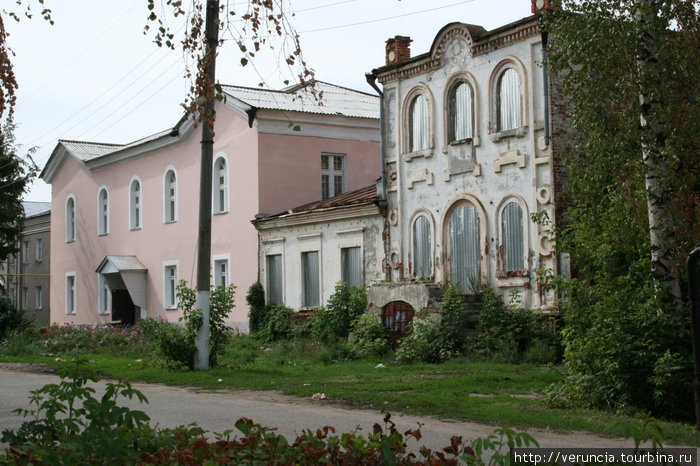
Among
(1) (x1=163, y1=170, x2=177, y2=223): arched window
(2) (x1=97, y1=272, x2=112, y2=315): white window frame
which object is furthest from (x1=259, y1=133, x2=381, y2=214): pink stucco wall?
(2) (x1=97, y1=272, x2=112, y2=315): white window frame

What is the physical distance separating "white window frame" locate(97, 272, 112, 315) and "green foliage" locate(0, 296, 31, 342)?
23.9ft

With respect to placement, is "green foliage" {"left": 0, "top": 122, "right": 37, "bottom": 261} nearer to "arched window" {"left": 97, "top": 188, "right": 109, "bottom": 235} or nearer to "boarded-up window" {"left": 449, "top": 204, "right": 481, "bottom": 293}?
"arched window" {"left": 97, "top": 188, "right": 109, "bottom": 235}

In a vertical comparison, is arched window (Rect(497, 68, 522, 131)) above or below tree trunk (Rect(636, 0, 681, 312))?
above

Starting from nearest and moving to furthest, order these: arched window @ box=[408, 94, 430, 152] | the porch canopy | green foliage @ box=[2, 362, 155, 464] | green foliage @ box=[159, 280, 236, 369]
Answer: green foliage @ box=[2, 362, 155, 464], green foliage @ box=[159, 280, 236, 369], arched window @ box=[408, 94, 430, 152], the porch canopy

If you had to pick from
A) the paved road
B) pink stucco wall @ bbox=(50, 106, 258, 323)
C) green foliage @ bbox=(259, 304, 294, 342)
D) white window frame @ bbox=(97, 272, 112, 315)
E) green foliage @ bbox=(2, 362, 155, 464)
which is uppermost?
pink stucco wall @ bbox=(50, 106, 258, 323)

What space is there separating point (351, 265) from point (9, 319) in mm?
12109

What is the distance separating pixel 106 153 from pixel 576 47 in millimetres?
30661

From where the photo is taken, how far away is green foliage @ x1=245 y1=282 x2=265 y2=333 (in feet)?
92.2

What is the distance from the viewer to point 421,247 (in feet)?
75.9

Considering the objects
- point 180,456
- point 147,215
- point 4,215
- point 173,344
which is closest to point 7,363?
point 173,344

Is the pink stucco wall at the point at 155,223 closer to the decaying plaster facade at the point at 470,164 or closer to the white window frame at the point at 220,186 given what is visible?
the white window frame at the point at 220,186

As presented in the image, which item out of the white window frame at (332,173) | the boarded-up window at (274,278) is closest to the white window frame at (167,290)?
the boarded-up window at (274,278)

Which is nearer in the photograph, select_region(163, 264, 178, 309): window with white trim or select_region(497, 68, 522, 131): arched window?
select_region(497, 68, 522, 131): arched window

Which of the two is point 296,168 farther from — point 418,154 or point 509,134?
point 509,134
